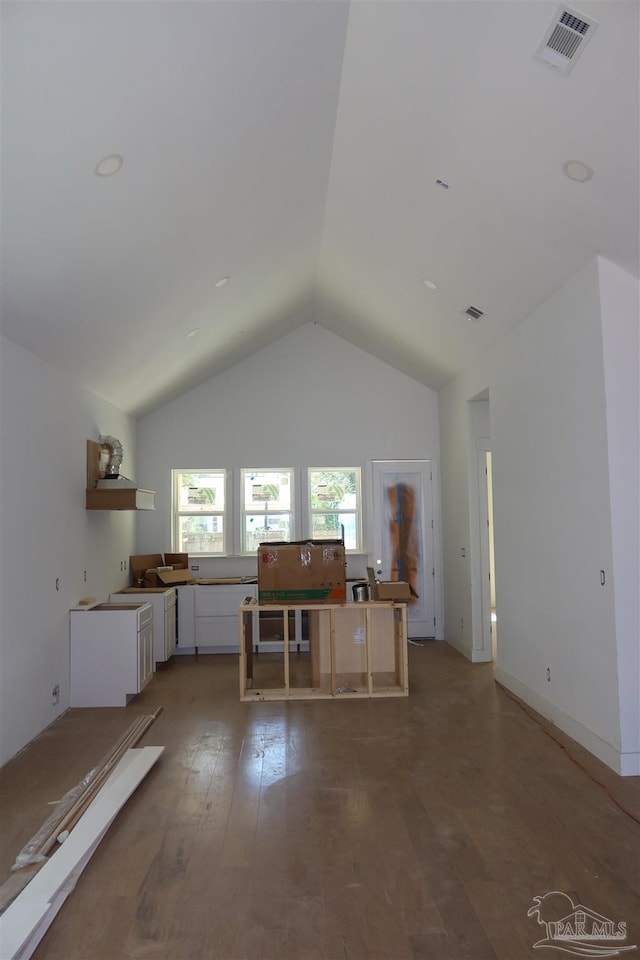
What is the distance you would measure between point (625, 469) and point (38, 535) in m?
3.81

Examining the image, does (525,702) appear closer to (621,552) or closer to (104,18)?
(621,552)

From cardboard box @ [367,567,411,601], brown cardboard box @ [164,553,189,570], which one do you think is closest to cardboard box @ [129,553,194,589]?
brown cardboard box @ [164,553,189,570]

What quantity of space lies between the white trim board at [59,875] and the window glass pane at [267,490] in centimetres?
421

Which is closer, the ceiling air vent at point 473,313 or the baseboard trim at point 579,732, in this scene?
the baseboard trim at point 579,732

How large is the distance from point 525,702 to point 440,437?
11.6ft

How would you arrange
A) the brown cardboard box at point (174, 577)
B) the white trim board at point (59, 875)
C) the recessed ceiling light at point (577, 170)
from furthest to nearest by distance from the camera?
1. the brown cardboard box at point (174, 577)
2. the recessed ceiling light at point (577, 170)
3. the white trim board at point (59, 875)

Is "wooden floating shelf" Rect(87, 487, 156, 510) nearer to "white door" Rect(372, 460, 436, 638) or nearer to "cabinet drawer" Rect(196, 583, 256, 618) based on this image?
"cabinet drawer" Rect(196, 583, 256, 618)

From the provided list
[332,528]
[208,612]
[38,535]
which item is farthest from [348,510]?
[38,535]

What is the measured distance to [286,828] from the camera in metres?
2.98

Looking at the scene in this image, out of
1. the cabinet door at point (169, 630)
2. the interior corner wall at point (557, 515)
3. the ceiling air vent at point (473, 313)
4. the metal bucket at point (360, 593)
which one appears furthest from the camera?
the cabinet door at point (169, 630)

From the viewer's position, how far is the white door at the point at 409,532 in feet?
24.5

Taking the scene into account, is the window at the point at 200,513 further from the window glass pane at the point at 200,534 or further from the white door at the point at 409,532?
the white door at the point at 409,532

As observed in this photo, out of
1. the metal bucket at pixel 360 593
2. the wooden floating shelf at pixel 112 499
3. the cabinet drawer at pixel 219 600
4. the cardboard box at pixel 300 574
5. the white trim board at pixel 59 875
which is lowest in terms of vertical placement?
the white trim board at pixel 59 875

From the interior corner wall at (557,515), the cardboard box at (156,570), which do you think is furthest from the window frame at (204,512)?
the interior corner wall at (557,515)
